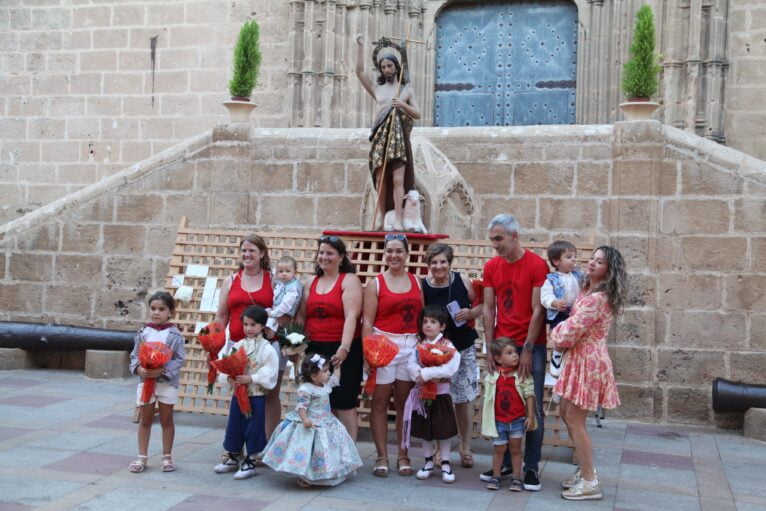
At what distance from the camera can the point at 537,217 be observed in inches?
353

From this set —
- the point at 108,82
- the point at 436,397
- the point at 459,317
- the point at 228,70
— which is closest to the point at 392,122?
the point at 459,317

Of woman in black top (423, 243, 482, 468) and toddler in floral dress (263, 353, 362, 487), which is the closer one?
toddler in floral dress (263, 353, 362, 487)

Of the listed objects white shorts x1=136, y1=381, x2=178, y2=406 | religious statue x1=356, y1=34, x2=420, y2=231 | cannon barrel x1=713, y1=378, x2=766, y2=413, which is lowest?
Answer: cannon barrel x1=713, y1=378, x2=766, y2=413

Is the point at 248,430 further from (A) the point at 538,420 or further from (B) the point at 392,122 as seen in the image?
(B) the point at 392,122

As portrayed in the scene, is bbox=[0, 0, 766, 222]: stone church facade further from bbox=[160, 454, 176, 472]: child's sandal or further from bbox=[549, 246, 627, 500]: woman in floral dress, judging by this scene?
bbox=[160, 454, 176, 472]: child's sandal

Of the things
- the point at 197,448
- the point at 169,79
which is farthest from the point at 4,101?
the point at 197,448

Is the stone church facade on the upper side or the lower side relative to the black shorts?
upper

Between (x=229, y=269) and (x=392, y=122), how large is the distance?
2077mm

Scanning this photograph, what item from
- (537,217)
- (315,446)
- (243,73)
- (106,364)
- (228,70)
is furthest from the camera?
(228,70)

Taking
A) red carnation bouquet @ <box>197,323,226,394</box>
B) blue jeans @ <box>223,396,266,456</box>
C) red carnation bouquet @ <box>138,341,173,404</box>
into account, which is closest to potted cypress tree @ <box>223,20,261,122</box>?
red carnation bouquet @ <box>197,323,226,394</box>

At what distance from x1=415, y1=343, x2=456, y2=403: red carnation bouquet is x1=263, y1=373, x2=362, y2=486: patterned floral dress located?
601 millimetres

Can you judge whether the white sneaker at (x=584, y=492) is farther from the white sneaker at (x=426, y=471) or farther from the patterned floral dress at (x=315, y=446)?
the patterned floral dress at (x=315, y=446)

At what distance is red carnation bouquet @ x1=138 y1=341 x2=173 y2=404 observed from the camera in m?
5.91

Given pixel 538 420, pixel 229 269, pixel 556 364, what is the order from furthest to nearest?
pixel 229 269 → pixel 556 364 → pixel 538 420
